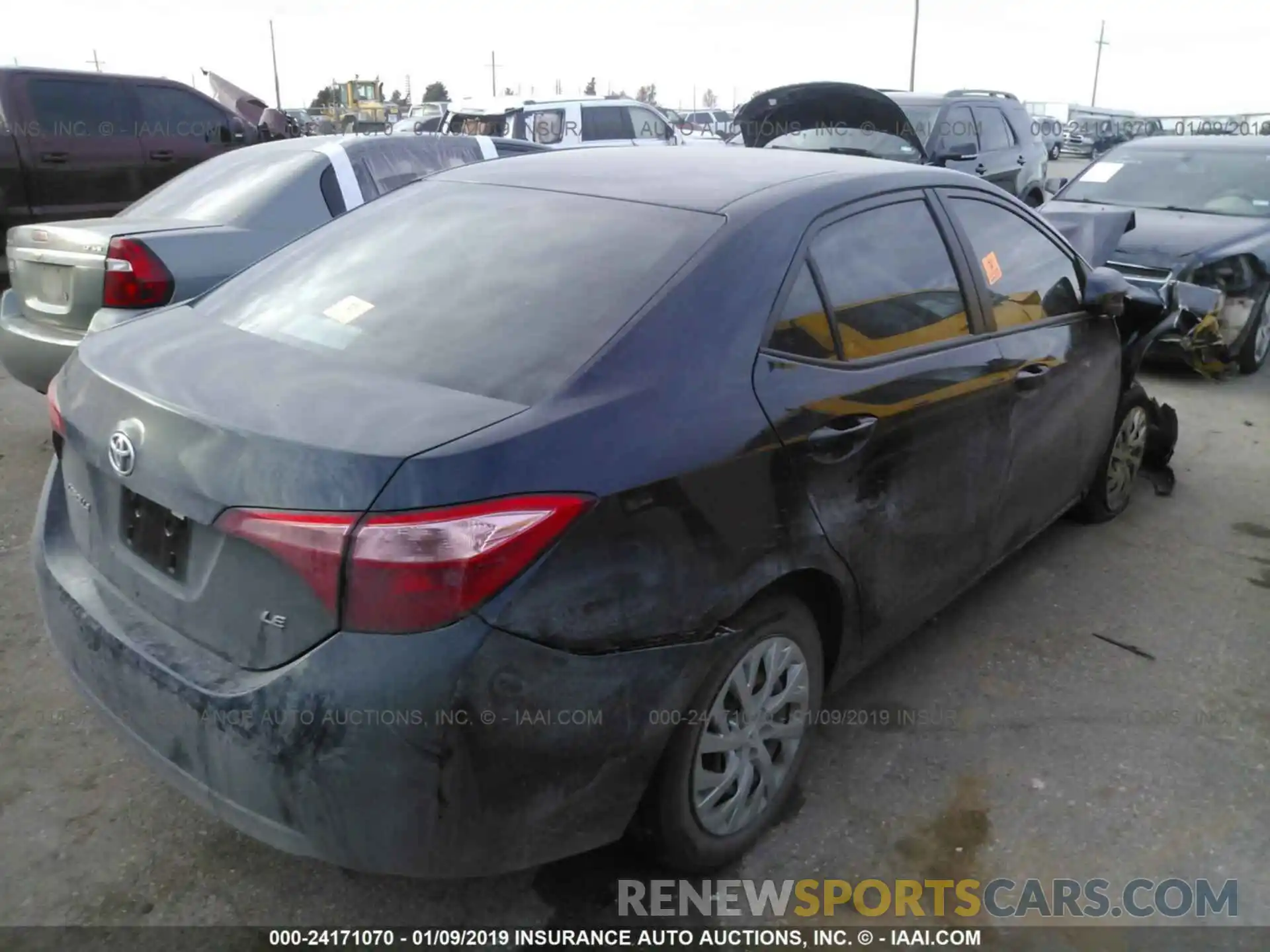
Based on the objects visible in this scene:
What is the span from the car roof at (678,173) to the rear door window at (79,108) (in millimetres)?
7571

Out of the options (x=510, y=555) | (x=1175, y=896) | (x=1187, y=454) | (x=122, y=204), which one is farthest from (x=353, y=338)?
(x=122, y=204)

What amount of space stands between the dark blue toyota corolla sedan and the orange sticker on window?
0.78 feet

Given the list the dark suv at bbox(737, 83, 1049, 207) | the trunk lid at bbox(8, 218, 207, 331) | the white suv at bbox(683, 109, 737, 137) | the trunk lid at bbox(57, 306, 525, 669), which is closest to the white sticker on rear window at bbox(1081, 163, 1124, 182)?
the dark suv at bbox(737, 83, 1049, 207)

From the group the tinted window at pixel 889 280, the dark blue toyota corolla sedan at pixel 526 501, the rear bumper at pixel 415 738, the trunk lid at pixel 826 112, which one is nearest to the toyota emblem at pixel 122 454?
the dark blue toyota corolla sedan at pixel 526 501

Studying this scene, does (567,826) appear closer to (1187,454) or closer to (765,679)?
(765,679)

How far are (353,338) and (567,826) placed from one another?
1.19 m

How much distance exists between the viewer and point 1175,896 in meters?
2.48

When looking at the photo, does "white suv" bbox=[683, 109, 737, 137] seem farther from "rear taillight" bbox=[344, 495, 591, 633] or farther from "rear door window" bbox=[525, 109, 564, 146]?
"rear taillight" bbox=[344, 495, 591, 633]

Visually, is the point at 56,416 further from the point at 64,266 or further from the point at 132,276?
the point at 64,266

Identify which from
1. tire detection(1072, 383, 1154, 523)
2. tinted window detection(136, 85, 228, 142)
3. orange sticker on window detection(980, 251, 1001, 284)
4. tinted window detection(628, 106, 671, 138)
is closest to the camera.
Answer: orange sticker on window detection(980, 251, 1001, 284)

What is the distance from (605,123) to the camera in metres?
16.0

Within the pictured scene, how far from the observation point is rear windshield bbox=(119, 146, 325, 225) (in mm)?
5172

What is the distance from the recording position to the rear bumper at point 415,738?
1809mm

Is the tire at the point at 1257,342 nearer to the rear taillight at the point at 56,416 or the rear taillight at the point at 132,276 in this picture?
the rear taillight at the point at 132,276
